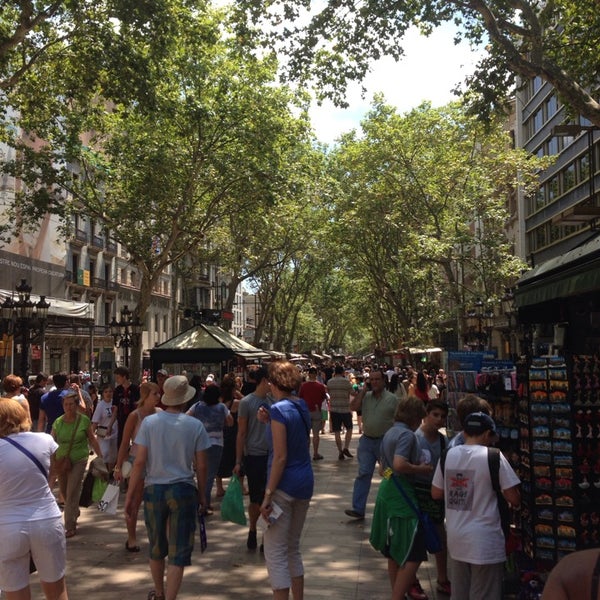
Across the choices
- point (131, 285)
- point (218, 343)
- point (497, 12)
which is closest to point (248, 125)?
point (218, 343)

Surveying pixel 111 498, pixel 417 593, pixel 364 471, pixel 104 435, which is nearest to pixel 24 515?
pixel 111 498

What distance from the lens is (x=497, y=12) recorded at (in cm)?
1142

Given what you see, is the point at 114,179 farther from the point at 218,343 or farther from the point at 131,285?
the point at 131,285

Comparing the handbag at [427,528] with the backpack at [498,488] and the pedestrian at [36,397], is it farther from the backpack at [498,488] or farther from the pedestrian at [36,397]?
the pedestrian at [36,397]

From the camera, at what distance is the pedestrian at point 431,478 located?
513cm

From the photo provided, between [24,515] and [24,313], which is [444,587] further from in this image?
[24,313]

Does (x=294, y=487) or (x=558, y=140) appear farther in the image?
(x=558, y=140)

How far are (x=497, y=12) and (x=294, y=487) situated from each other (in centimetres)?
957

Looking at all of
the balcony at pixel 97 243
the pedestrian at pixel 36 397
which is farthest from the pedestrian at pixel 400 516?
the balcony at pixel 97 243

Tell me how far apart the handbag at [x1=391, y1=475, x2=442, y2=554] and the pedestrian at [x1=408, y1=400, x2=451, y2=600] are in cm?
11

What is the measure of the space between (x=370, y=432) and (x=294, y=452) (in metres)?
3.65

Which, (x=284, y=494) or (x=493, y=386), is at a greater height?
(x=493, y=386)

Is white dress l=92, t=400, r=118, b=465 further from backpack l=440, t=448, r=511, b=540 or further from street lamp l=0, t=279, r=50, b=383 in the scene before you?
street lamp l=0, t=279, r=50, b=383

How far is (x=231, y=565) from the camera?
6.33 meters
